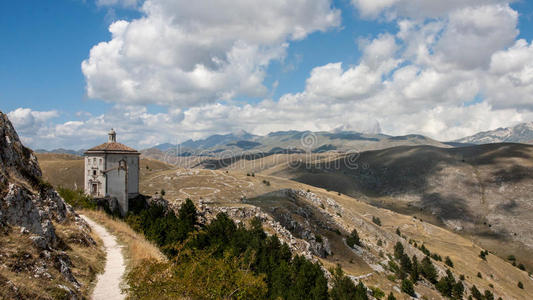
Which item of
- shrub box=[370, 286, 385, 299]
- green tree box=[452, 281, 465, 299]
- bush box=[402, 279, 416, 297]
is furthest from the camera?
green tree box=[452, 281, 465, 299]

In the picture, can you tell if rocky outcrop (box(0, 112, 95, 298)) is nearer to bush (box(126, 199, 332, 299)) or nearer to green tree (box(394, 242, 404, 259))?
bush (box(126, 199, 332, 299))

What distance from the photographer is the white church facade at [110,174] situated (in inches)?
1793

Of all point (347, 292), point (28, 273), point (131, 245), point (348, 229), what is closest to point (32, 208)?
point (28, 273)

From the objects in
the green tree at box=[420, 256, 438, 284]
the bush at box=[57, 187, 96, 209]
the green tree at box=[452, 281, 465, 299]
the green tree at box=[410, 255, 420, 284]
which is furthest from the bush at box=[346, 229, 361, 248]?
the bush at box=[57, 187, 96, 209]

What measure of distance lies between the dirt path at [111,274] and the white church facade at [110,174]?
62.1ft

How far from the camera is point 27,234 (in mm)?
14977

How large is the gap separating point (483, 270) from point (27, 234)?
392 feet

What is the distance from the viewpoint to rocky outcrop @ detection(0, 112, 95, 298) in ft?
48.2

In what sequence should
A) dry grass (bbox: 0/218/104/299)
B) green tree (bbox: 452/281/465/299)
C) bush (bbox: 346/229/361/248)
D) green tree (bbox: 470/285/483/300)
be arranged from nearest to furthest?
dry grass (bbox: 0/218/104/299), green tree (bbox: 452/281/465/299), green tree (bbox: 470/285/483/300), bush (bbox: 346/229/361/248)

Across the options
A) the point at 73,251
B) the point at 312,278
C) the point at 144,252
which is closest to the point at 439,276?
the point at 312,278

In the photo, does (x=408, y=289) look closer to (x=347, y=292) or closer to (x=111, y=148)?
(x=347, y=292)

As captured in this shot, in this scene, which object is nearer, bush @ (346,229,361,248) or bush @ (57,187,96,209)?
bush @ (57,187,96,209)

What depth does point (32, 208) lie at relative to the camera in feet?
55.1

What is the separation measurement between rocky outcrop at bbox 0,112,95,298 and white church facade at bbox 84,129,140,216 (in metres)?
21.0
